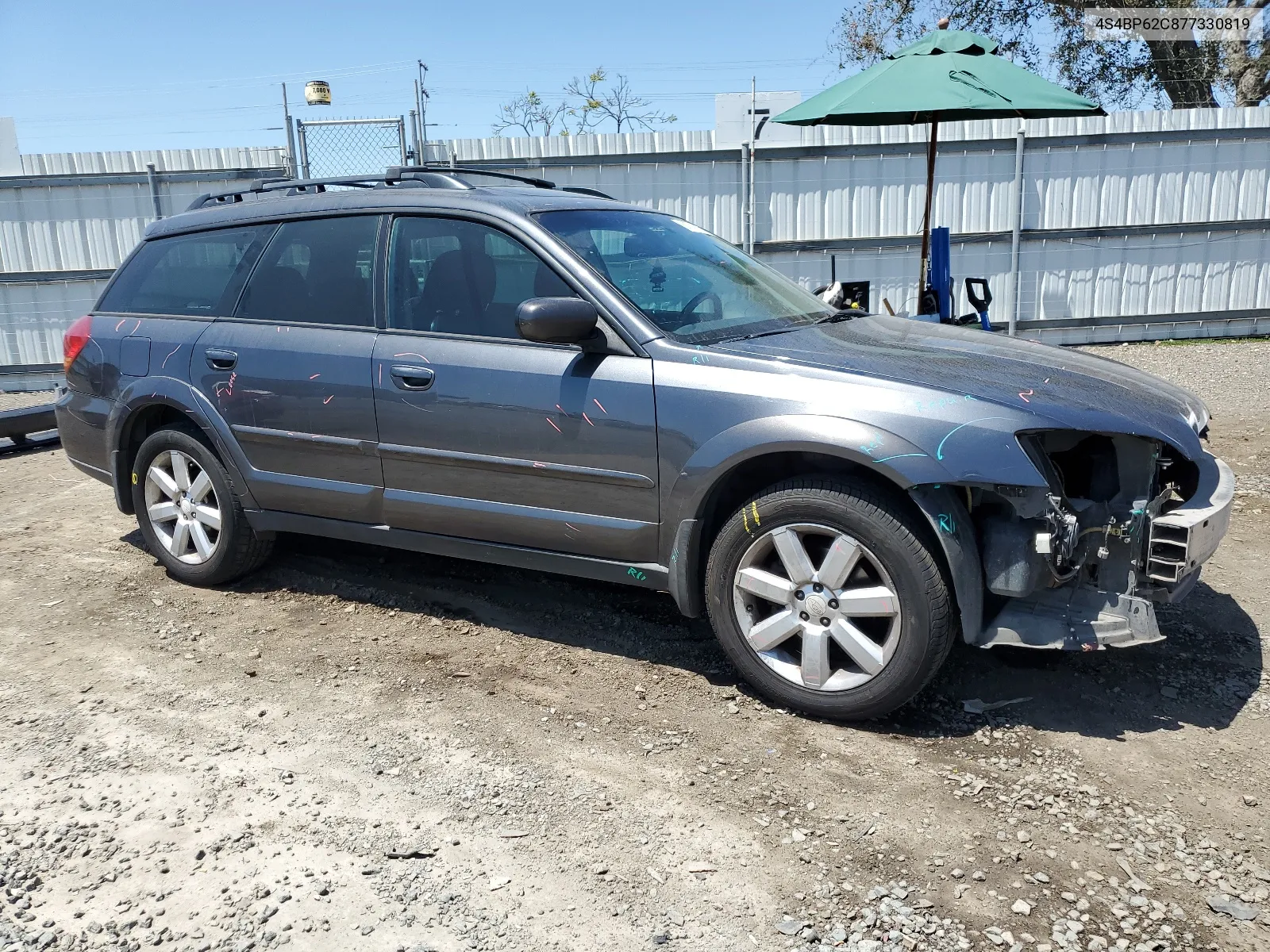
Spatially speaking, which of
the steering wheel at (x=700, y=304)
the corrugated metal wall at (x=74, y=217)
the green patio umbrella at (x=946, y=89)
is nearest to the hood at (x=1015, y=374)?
the steering wheel at (x=700, y=304)

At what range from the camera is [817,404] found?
126 inches

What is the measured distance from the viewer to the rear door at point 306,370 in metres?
4.09

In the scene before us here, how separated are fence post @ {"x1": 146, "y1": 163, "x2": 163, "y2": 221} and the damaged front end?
10365 millimetres

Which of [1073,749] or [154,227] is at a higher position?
[154,227]

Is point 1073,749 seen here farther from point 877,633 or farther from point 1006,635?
point 877,633

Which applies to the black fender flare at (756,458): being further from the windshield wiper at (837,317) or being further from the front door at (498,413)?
the windshield wiper at (837,317)

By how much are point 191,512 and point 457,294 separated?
5.98 feet

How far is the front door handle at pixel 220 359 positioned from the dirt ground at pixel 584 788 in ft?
3.59

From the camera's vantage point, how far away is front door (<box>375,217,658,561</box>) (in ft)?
11.6

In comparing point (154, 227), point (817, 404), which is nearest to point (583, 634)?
point (817, 404)

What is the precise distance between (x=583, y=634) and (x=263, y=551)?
5.61 feet

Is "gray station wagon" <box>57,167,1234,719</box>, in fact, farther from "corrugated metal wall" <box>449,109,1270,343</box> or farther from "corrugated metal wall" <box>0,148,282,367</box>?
"corrugated metal wall" <box>449,109,1270,343</box>

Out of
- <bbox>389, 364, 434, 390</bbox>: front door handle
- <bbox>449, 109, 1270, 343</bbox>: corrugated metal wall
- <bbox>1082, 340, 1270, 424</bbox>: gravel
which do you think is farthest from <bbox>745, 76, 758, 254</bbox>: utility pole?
<bbox>389, 364, 434, 390</bbox>: front door handle

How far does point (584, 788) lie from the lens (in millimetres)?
Result: 3012
